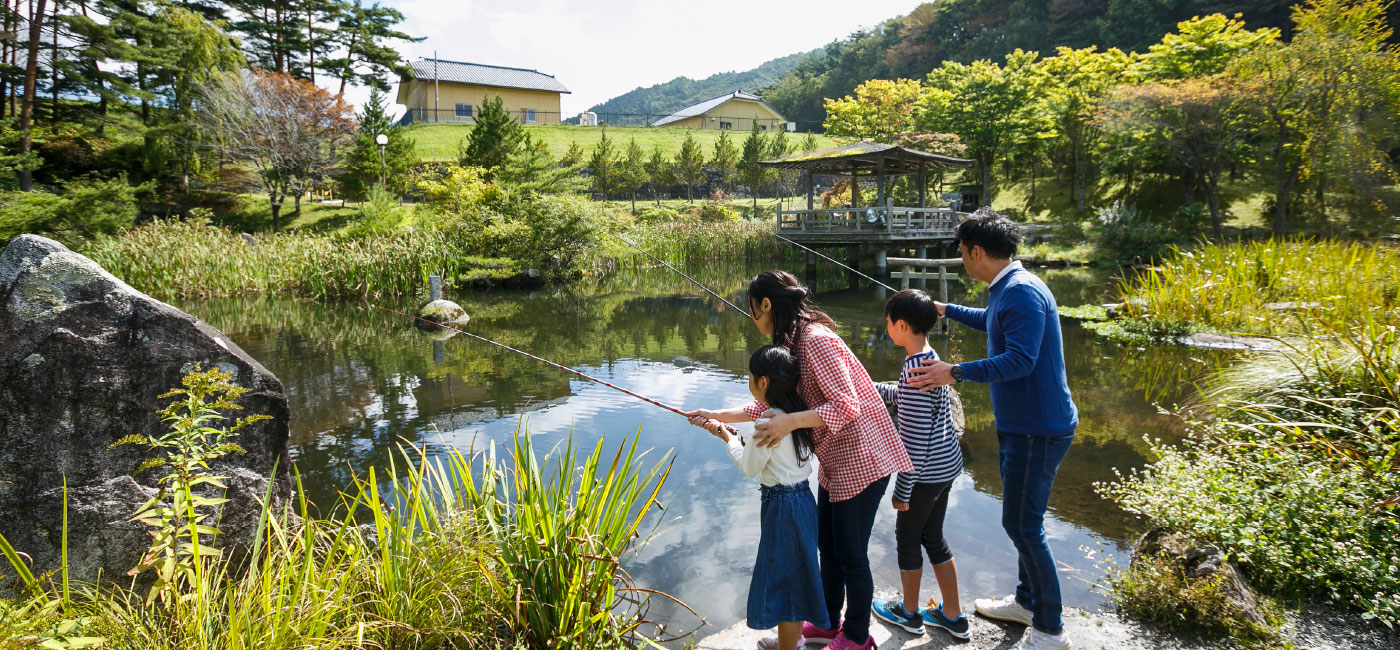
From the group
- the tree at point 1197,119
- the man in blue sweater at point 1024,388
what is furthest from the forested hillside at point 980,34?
the man in blue sweater at point 1024,388

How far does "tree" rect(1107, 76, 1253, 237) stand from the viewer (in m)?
20.0

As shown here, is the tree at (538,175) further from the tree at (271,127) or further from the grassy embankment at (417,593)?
the grassy embankment at (417,593)

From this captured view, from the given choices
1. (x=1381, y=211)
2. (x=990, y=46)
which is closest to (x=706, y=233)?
(x=1381, y=211)

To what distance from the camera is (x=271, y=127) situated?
22.6m

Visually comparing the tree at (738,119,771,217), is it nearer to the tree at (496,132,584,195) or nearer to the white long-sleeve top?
the tree at (496,132,584,195)

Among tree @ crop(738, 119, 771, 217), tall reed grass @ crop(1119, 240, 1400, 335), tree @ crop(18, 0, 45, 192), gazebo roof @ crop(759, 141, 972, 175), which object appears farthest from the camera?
tree @ crop(738, 119, 771, 217)

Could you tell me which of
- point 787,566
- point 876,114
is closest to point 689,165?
point 876,114

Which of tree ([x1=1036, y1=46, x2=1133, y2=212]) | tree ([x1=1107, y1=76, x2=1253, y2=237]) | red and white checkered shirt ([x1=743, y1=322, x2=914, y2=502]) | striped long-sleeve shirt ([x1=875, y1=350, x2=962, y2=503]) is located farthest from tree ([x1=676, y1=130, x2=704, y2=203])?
red and white checkered shirt ([x1=743, y1=322, x2=914, y2=502])

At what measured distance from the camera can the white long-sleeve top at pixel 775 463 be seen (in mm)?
2156

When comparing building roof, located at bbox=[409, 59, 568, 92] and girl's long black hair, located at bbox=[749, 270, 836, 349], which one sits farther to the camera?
building roof, located at bbox=[409, 59, 568, 92]

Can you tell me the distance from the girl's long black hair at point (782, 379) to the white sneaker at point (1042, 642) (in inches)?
44.1

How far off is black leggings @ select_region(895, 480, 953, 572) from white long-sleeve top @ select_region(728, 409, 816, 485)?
576 millimetres

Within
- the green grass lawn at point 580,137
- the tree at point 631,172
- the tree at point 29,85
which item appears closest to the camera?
the tree at point 29,85

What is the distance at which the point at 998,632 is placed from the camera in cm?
266
